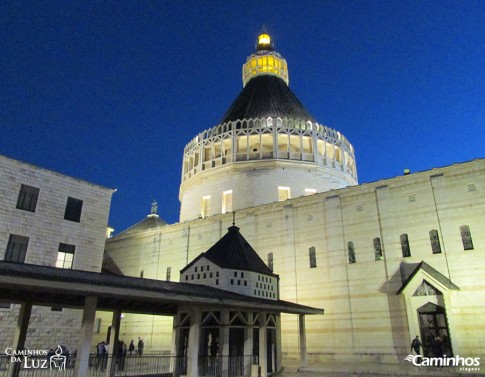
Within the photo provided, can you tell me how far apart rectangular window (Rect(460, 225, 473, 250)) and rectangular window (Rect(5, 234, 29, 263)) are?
28182 millimetres

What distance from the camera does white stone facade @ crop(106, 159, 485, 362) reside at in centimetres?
2200

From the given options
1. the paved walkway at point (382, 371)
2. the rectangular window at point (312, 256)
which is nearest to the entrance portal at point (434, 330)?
the paved walkway at point (382, 371)

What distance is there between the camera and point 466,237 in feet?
74.2

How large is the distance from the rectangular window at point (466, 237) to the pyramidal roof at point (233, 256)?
1155 cm

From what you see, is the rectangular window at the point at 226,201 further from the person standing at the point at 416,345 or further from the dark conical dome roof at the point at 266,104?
the person standing at the point at 416,345

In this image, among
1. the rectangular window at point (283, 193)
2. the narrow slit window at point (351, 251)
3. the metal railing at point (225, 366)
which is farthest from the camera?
the rectangular window at point (283, 193)

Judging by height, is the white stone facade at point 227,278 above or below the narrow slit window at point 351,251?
below

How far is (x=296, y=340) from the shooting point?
27312mm

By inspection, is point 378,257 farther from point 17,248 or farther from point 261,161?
point 17,248

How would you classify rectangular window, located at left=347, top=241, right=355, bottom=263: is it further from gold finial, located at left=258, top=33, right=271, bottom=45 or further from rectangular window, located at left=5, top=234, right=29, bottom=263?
gold finial, located at left=258, top=33, right=271, bottom=45

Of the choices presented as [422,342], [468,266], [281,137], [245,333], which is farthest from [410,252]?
[281,137]

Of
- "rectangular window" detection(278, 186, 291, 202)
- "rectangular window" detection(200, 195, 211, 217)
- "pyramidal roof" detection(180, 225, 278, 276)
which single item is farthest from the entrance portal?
"rectangular window" detection(200, 195, 211, 217)

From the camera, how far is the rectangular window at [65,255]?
28500 mm

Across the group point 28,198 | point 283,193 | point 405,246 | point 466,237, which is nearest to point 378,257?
point 405,246
